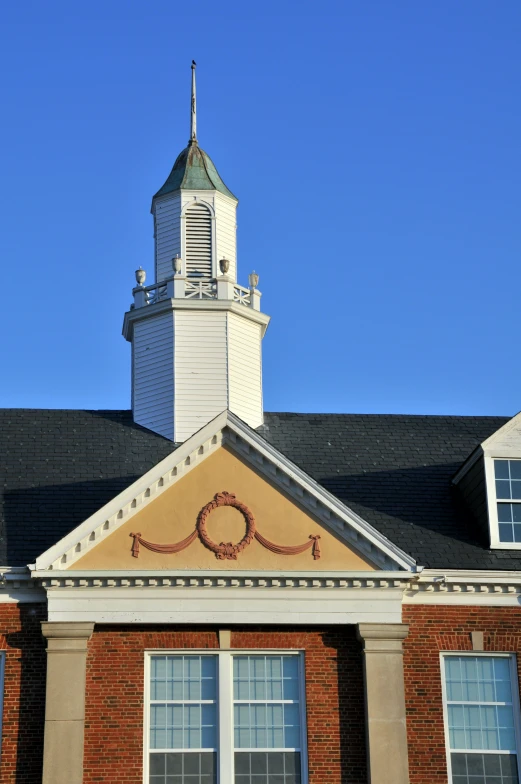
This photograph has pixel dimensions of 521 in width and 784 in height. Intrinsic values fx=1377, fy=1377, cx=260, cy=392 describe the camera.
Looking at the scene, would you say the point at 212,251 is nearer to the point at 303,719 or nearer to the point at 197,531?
the point at 197,531

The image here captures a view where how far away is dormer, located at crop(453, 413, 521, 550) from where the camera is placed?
2530 cm

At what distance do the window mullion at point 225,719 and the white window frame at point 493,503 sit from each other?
5454 millimetres

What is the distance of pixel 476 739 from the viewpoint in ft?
76.4

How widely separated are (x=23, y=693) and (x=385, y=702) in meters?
5.98

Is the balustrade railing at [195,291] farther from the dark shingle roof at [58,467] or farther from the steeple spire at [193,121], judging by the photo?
the steeple spire at [193,121]

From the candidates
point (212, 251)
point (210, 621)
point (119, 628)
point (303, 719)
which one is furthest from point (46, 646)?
point (212, 251)

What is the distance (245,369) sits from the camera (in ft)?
98.6

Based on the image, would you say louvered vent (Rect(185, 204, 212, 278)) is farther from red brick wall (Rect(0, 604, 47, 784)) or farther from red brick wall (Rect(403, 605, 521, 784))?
red brick wall (Rect(403, 605, 521, 784))

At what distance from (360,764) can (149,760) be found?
346cm

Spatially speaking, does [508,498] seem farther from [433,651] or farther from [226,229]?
[226,229]

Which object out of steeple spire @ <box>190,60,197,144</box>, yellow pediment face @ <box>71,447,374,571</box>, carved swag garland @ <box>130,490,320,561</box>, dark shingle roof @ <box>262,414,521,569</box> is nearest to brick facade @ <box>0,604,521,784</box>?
yellow pediment face @ <box>71,447,374,571</box>

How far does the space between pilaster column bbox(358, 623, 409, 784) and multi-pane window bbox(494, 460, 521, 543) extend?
314 centimetres

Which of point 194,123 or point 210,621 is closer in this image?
point 210,621

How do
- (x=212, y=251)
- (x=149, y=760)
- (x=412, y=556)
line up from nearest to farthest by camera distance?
(x=149, y=760) → (x=412, y=556) → (x=212, y=251)
